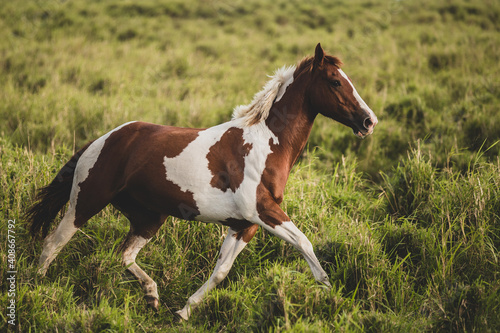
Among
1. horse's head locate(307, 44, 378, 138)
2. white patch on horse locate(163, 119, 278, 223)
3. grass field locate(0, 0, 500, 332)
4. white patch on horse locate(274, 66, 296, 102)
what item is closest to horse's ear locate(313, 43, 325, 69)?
horse's head locate(307, 44, 378, 138)

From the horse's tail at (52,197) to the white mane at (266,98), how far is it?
139 cm

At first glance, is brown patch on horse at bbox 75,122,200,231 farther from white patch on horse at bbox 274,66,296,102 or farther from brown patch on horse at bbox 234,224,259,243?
white patch on horse at bbox 274,66,296,102

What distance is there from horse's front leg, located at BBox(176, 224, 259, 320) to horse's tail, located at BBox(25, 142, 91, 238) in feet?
4.50

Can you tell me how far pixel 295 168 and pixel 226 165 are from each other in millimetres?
2161

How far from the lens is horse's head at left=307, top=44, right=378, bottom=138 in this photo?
2984 millimetres

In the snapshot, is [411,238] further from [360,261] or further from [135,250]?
[135,250]

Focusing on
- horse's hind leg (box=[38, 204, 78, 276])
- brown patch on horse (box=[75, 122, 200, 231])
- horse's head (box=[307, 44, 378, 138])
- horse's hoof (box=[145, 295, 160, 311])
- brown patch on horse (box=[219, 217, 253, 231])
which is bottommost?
horse's hoof (box=[145, 295, 160, 311])

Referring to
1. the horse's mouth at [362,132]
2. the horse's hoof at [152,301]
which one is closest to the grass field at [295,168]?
the horse's hoof at [152,301]

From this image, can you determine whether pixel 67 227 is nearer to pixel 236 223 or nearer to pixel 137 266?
pixel 137 266

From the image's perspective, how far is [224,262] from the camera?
3107 millimetres

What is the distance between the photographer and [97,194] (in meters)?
3.10

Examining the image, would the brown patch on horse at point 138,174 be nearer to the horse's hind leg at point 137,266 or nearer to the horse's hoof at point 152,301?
the horse's hind leg at point 137,266

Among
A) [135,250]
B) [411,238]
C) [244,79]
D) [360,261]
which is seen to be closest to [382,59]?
[244,79]

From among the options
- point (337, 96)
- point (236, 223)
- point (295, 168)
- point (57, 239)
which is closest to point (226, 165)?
point (236, 223)
